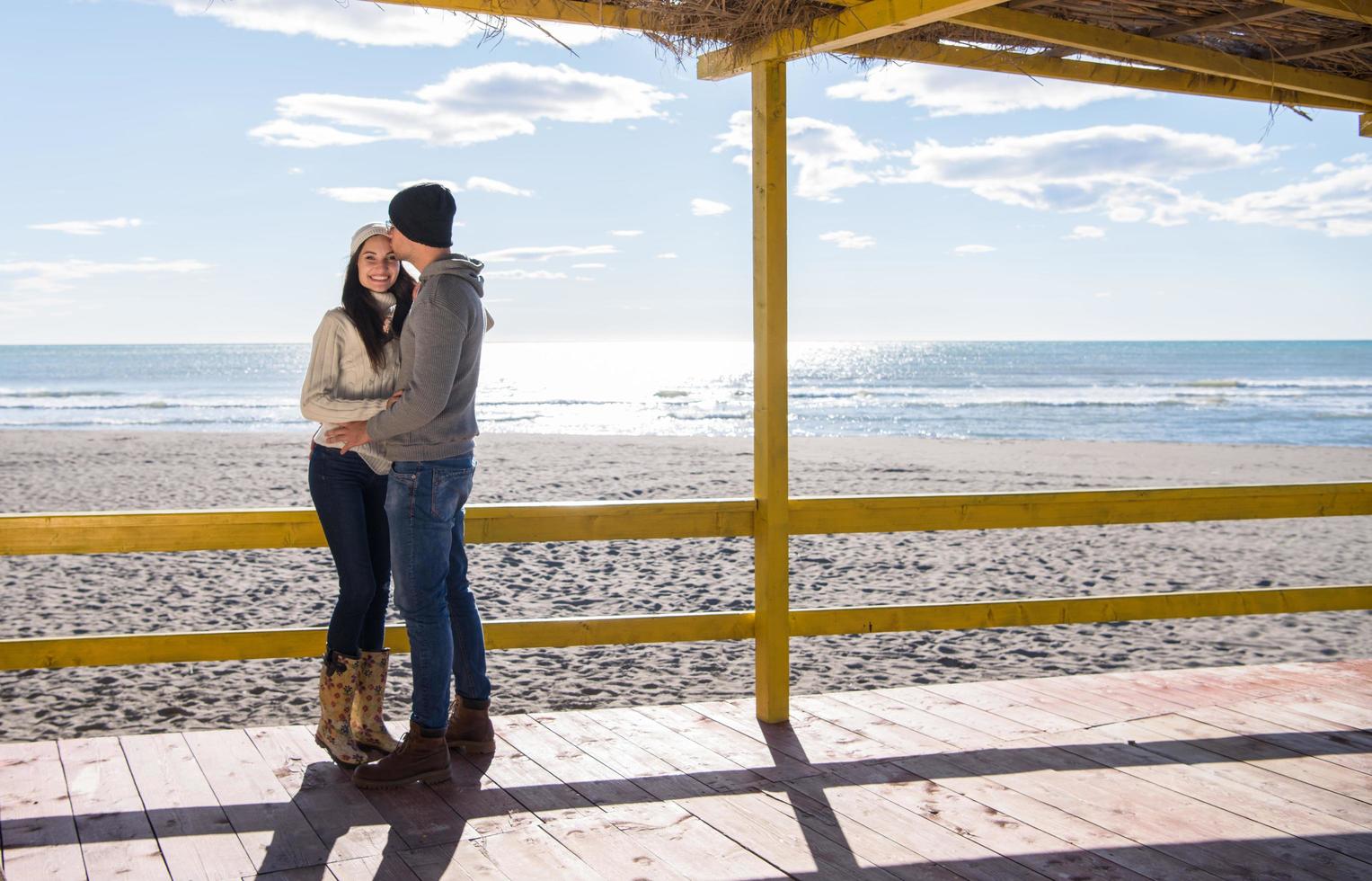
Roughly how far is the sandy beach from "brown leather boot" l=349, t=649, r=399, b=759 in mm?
1867

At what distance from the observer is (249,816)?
2.70 meters

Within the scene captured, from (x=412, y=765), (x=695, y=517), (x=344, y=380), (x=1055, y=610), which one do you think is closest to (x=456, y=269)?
(x=344, y=380)

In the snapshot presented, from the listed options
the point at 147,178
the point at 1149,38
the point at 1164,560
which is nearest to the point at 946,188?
the point at 147,178

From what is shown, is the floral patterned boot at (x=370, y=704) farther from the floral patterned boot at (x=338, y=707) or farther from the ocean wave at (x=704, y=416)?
the ocean wave at (x=704, y=416)

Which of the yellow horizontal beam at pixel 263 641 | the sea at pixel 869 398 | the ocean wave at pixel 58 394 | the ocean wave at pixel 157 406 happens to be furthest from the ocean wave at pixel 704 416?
the yellow horizontal beam at pixel 263 641

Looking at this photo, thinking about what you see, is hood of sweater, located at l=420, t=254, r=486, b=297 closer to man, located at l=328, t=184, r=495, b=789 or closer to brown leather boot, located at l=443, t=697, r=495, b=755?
man, located at l=328, t=184, r=495, b=789

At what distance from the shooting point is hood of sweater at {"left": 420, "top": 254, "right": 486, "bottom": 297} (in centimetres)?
273

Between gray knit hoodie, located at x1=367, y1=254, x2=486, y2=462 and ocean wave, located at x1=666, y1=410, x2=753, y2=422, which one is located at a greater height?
gray knit hoodie, located at x1=367, y1=254, x2=486, y2=462

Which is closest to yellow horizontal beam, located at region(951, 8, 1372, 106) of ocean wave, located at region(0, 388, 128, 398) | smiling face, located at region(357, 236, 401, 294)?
smiling face, located at region(357, 236, 401, 294)

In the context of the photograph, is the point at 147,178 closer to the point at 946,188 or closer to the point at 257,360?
the point at 257,360

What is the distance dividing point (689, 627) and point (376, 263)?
1375 mm

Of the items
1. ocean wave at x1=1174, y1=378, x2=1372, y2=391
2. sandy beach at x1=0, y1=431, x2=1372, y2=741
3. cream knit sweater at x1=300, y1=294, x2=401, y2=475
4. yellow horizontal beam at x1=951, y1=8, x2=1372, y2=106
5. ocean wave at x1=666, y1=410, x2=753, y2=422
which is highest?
yellow horizontal beam at x1=951, y1=8, x2=1372, y2=106

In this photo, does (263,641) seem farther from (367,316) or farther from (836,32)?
(836,32)

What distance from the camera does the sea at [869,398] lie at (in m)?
24.5
